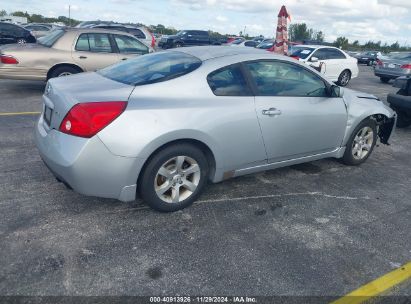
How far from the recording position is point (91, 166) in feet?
9.64

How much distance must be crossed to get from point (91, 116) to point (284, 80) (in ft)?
7.05

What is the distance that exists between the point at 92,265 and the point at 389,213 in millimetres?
3030

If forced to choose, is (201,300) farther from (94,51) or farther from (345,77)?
(345,77)

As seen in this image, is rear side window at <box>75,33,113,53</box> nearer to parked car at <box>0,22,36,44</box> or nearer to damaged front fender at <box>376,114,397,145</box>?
damaged front fender at <box>376,114,397,145</box>

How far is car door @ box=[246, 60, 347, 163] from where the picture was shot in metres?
3.76

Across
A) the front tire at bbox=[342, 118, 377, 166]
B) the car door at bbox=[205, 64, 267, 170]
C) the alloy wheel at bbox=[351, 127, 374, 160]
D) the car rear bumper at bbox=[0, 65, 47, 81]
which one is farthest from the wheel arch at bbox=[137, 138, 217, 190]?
the car rear bumper at bbox=[0, 65, 47, 81]

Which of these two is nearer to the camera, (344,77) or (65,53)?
(65,53)

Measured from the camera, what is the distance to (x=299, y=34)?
67.4 metres

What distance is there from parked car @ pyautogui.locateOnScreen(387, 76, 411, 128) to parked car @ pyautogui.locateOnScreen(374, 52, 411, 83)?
27.1 feet

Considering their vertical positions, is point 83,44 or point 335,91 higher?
point 335,91

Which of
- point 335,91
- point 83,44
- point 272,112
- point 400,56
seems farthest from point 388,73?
point 272,112

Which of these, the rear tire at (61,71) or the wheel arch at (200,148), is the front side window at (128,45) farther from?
the wheel arch at (200,148)

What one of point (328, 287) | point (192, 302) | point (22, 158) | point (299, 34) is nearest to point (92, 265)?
point (192, 302)

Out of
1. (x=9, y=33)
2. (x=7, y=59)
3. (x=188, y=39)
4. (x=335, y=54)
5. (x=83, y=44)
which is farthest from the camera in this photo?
(x=188, y=39)
